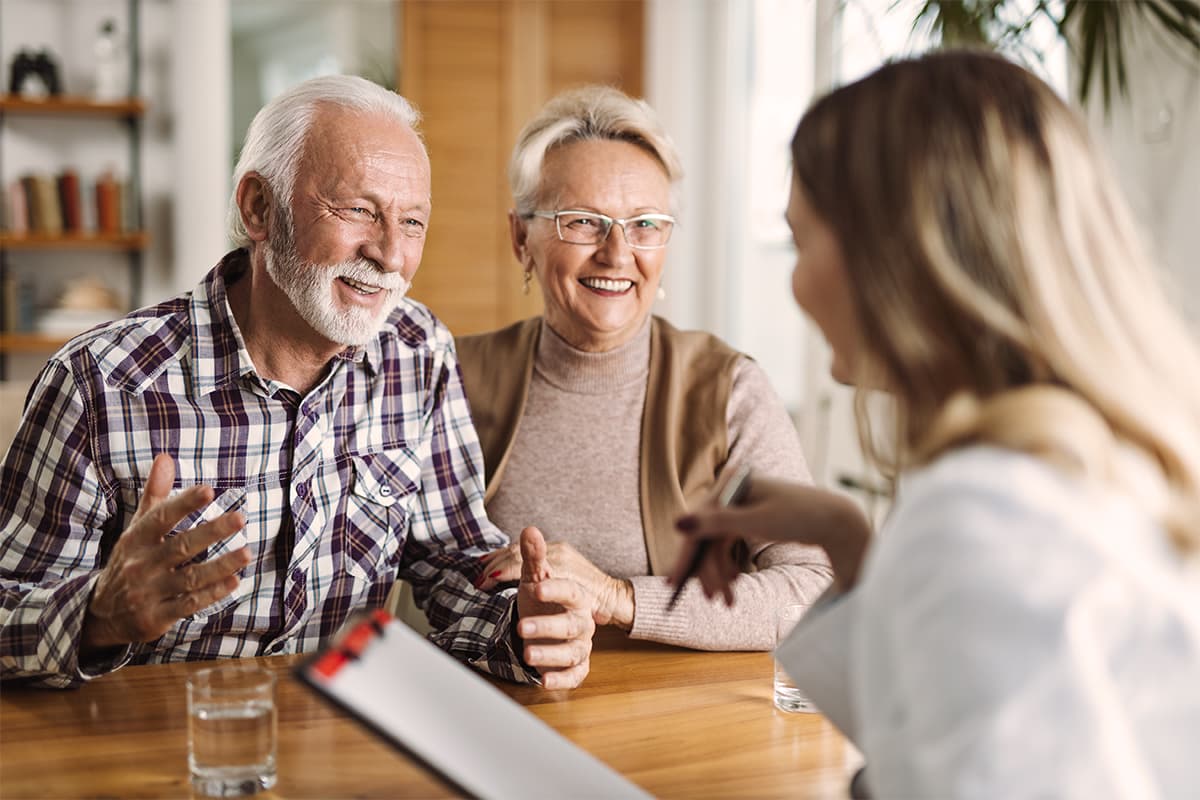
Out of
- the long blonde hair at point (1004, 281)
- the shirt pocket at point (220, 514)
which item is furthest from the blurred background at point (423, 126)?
the long blonde hair at point (1004, 281)

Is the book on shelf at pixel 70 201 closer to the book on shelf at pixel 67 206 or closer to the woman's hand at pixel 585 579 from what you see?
the book on shelf at pixel 67 206

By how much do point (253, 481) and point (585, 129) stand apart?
2.83 ft

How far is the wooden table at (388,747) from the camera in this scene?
1097mm

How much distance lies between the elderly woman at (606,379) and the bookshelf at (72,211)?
3.28 metres

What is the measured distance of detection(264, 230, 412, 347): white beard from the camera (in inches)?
67.1

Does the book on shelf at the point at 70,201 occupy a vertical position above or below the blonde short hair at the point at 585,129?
below

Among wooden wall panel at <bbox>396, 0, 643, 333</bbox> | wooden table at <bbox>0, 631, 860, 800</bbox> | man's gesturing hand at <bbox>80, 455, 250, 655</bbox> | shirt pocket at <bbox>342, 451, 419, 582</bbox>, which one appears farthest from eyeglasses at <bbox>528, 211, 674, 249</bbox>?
wooden wall panel at <bbox>396, 0, 643, 333</bbox>

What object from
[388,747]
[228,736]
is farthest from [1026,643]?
[228,736]

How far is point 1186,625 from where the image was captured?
70 centimetres

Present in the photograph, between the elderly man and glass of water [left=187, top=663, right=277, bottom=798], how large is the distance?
0.36 metres

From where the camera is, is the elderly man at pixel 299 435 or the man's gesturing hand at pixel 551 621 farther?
the elderly man at pixel 299 435

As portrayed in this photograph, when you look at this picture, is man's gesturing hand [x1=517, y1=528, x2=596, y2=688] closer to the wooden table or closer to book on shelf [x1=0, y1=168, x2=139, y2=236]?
the wooden table

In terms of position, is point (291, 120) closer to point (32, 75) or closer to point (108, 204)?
point (108, 204)

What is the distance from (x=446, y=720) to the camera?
3.06 ft
